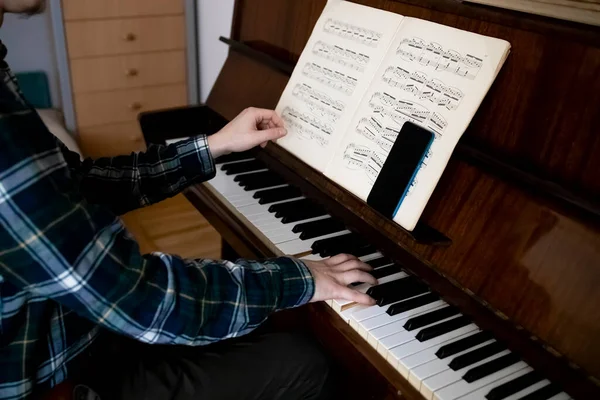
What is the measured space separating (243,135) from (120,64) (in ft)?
5.54

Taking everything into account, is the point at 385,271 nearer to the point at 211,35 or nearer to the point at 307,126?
the point at 307,126

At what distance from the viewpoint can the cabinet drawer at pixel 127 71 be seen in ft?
8.66

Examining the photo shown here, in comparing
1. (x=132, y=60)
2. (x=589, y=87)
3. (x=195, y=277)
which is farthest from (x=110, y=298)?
(x=132, y=60)

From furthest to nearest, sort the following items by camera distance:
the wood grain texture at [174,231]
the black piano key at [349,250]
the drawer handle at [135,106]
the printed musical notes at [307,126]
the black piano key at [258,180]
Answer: the drawer handle at [135,106] < the wood grain texture at [174,231] < the black piano key at [258,180] < the printed musical notes at [307,126] < the black piano key at [349,250]

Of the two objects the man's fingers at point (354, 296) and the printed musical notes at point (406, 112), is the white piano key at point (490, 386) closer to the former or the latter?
the man's fingers at point (354, 296)

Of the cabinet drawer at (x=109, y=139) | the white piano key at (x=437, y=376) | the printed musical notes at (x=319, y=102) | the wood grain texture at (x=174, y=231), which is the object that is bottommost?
the wood grain texture at (x=174, y=231)

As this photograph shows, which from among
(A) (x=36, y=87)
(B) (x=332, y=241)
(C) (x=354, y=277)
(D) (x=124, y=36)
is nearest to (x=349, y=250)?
(B) (x=332, y=241)

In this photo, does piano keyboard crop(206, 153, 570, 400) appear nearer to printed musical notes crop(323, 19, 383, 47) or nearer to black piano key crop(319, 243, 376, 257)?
black piano key crop(319, 243, 376, 257)

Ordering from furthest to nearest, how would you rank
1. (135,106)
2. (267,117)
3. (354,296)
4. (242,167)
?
(135,106) → (242,167) → (267,117) → (354,296)

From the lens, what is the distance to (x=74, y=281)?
2.46 ft

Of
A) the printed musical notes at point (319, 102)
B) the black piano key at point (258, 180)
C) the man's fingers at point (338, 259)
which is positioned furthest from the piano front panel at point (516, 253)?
the black piano key at point (258, 180)

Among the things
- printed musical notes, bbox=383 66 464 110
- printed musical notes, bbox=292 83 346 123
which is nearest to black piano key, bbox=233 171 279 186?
printed musical notes, bbox=292 83 346 123

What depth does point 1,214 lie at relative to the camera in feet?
2.27

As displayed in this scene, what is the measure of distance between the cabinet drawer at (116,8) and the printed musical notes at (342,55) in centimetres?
165
